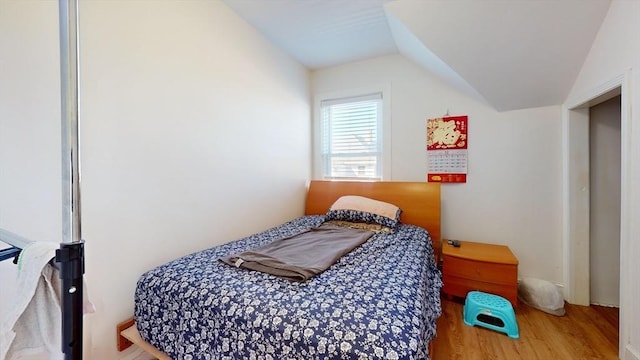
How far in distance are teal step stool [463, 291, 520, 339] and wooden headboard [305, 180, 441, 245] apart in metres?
0.66

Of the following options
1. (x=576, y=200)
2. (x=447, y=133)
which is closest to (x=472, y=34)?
(x=447, y=133)

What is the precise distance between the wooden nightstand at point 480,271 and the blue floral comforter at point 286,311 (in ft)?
2.44

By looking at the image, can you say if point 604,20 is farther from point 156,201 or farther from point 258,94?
point 156,201

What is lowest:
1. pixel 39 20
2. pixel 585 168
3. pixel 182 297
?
pixel 182 297

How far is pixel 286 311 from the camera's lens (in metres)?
1.04

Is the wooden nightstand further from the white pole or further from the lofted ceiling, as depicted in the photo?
the white pole

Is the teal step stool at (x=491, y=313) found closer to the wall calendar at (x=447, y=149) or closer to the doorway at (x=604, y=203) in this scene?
the doorway at (x=604, y=203)

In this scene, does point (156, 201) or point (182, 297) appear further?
point (156, 201)

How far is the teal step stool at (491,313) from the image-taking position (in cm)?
184

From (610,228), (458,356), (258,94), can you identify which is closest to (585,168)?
(610,228)

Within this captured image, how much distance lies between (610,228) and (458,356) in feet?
5.99

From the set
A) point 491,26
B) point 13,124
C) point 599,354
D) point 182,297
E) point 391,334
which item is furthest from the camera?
point 491,26

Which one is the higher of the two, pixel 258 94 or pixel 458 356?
pixel 258 94

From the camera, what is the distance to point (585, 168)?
2201 mm
